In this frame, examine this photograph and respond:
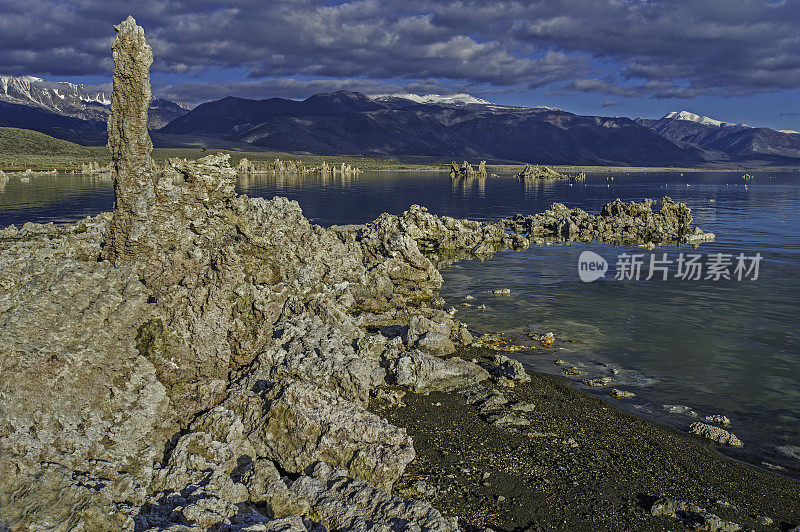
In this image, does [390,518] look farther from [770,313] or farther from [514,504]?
[770,313]

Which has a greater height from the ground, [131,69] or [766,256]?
[131,69]

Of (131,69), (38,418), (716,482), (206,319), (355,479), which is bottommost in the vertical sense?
(716,482)

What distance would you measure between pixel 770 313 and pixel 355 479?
2635cm

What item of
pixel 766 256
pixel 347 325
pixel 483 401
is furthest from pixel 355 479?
pixel 766 256

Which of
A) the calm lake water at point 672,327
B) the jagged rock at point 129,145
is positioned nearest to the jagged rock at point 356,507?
the jagged rock at point 129,145

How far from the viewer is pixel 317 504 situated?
33.1ft

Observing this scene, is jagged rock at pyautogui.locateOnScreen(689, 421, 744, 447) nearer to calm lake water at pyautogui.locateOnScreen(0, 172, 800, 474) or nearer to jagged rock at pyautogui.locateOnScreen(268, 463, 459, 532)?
calm lake water at pyautogui.locateOnScreen(0, 172, 800, 474)

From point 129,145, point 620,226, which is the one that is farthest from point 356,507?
point 620,226

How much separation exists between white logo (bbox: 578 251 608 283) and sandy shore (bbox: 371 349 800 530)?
870 inches

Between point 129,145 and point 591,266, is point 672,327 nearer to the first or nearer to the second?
point 591,266

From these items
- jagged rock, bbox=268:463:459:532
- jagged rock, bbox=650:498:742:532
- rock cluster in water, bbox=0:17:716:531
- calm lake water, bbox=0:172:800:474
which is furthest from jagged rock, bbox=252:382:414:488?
calm lake water, bbox=0:172:800:474

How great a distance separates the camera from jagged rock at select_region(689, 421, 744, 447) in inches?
568

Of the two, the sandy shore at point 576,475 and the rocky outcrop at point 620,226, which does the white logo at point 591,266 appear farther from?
the sandy shore at point 576,475

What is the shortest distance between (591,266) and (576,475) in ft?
101
